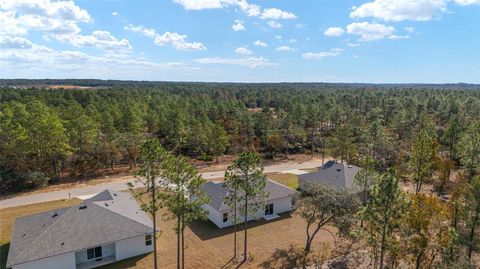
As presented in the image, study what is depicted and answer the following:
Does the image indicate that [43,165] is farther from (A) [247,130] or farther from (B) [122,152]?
(A) [247,130]

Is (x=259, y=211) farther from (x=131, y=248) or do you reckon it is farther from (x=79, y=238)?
(x=79, y=238)

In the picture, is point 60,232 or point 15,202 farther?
point 15,202

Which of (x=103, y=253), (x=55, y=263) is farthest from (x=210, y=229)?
(x=55, y=263)

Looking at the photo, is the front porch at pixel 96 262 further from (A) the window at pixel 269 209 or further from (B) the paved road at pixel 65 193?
(B) the paved road at pixel 65 193

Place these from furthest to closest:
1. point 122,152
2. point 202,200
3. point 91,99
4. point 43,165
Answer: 1. point 91,99
2. point 122,152
3. point 43,165
4. point 202,200

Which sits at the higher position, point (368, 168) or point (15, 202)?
point (368, 168)

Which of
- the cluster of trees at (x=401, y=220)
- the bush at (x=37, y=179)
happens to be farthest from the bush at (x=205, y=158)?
the cluster of trees at (x=401, y=220)

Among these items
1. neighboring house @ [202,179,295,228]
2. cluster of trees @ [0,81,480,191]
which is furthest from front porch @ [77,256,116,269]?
cluster of trees @ [0,81,480,191]

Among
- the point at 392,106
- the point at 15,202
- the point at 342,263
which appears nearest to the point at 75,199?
the point at 15,202
